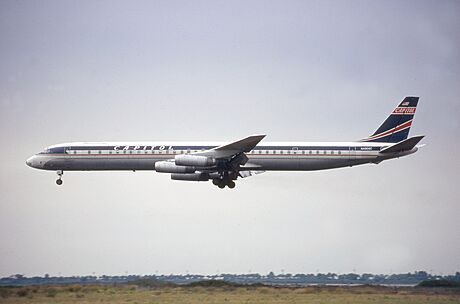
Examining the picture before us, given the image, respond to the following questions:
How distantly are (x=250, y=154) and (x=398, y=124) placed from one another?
13.5m

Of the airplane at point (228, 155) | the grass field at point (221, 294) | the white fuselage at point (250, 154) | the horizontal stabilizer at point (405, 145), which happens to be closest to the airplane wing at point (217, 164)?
the airplane at point (228, 155)

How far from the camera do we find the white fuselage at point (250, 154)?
6581 centimetres

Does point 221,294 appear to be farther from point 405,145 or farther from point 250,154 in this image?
point 405,145

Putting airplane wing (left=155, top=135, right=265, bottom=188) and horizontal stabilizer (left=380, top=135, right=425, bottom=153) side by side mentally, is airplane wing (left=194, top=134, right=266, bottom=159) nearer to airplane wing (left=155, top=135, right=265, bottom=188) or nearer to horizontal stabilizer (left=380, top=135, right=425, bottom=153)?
airplane wing (left=155, top=135, right=265, bottom=188)

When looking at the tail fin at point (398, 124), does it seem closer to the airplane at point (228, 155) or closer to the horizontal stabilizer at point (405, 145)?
the airplane at point (228, 155)

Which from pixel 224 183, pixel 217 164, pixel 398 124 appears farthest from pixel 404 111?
pixel 217 164

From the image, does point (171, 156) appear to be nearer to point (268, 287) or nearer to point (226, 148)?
point (226, 148)

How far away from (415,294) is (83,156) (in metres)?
32.9

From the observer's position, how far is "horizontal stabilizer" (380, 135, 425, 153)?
204 feet

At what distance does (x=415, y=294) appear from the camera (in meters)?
46.2

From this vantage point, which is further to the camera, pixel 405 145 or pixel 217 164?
pixel 217 164

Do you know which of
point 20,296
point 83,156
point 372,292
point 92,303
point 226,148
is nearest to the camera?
point 92,303

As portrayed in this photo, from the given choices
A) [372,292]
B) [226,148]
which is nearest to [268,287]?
[372,292]

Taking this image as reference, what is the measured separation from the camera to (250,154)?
6612cm
